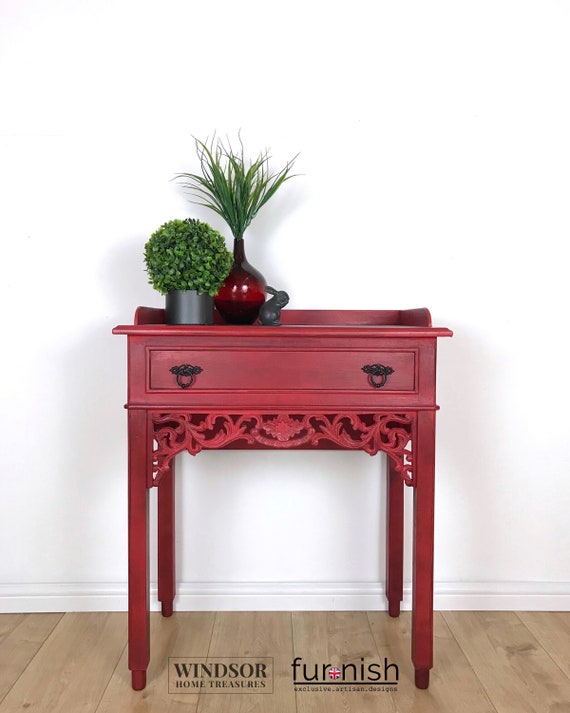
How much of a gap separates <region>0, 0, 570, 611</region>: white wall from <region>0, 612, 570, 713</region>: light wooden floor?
0.09 m

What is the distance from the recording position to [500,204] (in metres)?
2.23

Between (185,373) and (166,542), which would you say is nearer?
(185,373)

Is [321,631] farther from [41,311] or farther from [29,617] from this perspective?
[41,311]

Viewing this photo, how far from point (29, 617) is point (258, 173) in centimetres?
154

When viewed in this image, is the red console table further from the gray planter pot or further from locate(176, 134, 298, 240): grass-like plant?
locate(176, 134, 298, 240): grass-like plant

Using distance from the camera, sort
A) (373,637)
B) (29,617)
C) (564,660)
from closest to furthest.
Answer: (564,660) → (373,637) → (29,617)

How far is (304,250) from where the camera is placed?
7.32ft

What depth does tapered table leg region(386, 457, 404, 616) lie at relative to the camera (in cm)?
218

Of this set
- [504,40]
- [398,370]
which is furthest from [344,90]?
[398,370]

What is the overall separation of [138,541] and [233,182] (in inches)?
41.1

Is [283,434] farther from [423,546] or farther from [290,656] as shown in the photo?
[290,656]

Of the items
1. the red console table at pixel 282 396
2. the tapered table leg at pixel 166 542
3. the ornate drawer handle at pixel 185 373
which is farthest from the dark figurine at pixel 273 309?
the tapered table leg at pixel 166 542

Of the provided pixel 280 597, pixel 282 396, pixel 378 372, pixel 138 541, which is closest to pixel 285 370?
pixel 282 396

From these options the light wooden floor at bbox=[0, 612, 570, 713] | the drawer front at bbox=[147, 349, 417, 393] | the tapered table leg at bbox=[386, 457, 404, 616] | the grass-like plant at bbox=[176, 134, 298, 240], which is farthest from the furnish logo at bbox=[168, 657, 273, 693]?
→ the grass-like plant at bbox=[176, 134, 298, 240]
